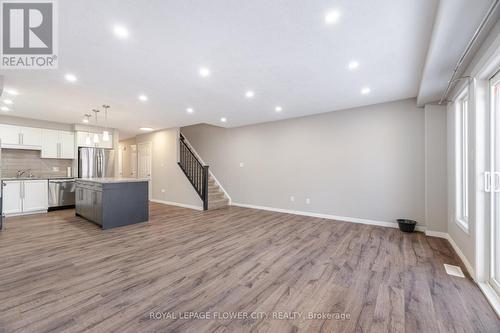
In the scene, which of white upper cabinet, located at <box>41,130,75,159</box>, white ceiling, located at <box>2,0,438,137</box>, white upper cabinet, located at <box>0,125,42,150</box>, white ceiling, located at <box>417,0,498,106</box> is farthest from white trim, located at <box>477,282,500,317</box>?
white upper cabinet, located at <box>0,125,42,150</box>

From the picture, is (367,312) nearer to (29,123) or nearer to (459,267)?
(459,267)

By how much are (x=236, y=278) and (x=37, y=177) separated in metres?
7.19

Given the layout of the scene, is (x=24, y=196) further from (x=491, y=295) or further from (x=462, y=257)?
(x=462, y=257)

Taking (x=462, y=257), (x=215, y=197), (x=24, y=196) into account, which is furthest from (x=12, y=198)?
(x=462, y=257)

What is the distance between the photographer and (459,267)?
271cm

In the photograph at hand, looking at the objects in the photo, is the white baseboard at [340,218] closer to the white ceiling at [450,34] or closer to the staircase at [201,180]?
the staircase at [201,180]

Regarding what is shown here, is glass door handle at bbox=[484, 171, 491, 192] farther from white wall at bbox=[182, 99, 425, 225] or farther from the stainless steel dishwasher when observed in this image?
the stainless steel dishwasher

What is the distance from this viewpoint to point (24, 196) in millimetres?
5449

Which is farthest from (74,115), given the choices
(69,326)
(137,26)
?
(69,326)

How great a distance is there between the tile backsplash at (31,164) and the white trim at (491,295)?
955cm

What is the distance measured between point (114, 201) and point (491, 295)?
593 centimetres

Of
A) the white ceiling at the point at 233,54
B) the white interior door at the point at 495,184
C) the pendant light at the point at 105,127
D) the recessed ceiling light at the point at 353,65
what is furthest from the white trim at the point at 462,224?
the pendant light at the point at 105,127

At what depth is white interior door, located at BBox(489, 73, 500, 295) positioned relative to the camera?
2.18 meters

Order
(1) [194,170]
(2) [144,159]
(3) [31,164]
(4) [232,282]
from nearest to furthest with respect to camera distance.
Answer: (4) [232,282] < (3) [31,164] < (1) [194,170] < (2) [144,159]
